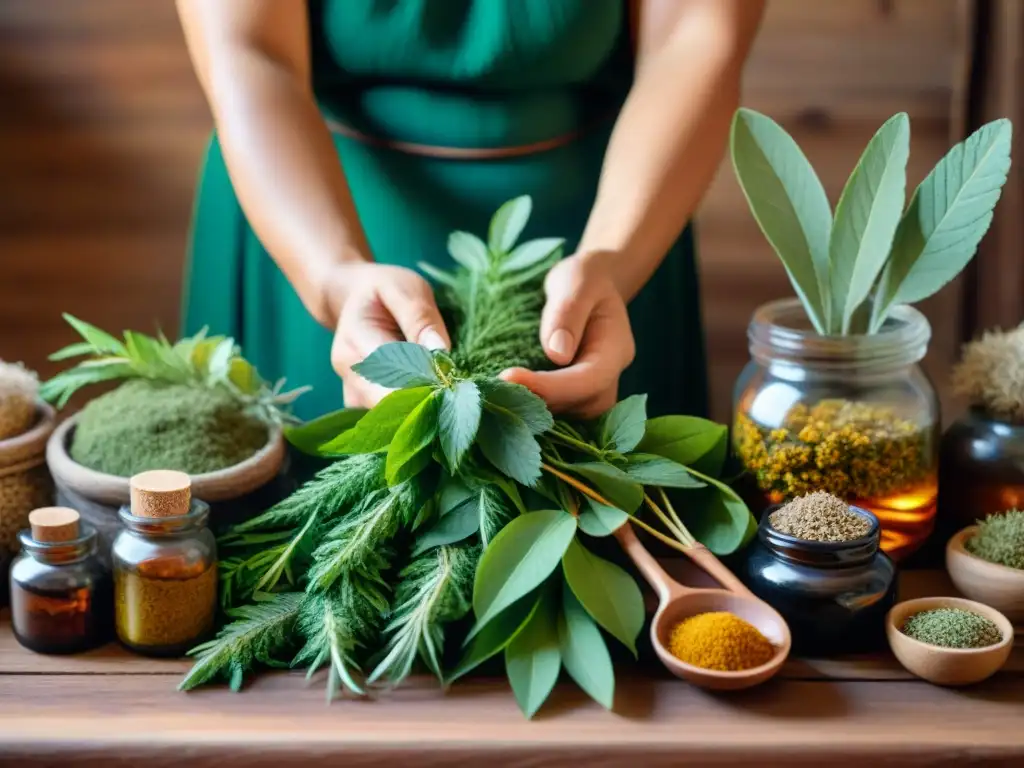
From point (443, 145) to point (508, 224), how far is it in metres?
0.19

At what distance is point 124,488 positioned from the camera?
2.47 ft

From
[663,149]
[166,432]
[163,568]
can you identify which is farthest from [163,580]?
[663,149]

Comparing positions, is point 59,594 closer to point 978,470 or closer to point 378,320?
point 378,320

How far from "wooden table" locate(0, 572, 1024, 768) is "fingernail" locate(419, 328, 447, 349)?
245mm

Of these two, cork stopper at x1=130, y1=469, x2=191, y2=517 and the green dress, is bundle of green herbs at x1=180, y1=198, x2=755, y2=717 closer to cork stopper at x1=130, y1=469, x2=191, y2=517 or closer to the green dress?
cork stopper at x1=130, y1=469, x2=191, y2=517

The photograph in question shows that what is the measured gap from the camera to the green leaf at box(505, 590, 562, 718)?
0.65 m

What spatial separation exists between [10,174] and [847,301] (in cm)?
180

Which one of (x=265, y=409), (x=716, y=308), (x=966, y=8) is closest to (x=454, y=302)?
(x=265, y=409)

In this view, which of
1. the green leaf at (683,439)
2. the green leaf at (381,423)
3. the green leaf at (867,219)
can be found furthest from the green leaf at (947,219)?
the green leaf at (381,423)

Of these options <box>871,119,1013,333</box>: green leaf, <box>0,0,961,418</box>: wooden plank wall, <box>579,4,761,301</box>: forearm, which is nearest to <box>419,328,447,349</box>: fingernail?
<box>579,4,761,301</box>: forearm

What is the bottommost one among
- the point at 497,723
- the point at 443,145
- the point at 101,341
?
the point at 497,723

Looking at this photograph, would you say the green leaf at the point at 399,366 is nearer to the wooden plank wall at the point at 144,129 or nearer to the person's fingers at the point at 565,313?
the person's fingers at the point at 565,313

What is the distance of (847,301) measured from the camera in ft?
2.74

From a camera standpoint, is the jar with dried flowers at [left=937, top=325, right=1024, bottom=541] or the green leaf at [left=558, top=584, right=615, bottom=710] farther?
the jar with dried flowers at [left=937, top=325, right=1024, bottom=541]
